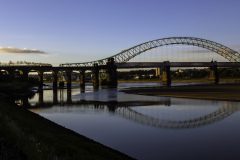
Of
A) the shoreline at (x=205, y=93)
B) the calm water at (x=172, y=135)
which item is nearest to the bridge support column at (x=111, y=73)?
the shoreline at (x=205, y=93)

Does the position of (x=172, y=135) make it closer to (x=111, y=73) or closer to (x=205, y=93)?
(x=205, y=93)

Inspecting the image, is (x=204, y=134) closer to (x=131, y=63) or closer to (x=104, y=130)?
(x=104, y=130)

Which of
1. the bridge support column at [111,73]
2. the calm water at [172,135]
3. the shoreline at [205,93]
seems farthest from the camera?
the bridge support column at [111,73]

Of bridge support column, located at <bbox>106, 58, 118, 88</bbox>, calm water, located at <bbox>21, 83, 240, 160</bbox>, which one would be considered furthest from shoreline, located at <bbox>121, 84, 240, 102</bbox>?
bridge support column, located at <bbox>106, 58, 118, 88</bbox>

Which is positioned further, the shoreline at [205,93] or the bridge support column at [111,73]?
the bridge support column at [111,73]

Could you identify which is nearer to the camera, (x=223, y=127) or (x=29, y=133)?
(x=29, y=133)

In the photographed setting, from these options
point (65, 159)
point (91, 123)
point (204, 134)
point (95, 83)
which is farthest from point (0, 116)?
point (95, 83)

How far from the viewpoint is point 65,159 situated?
13.2 metres

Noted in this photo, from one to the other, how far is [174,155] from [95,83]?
16552 centimetres

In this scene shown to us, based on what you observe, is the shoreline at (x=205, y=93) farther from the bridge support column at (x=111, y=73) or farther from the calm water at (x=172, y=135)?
the bridge support column at (x=111, y=73)

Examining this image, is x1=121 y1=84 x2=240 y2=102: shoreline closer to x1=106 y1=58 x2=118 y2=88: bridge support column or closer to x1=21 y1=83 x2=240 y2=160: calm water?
x1=21 y1=83 x2=240 y2=160: calm water

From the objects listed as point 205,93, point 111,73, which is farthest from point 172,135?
point 111,73

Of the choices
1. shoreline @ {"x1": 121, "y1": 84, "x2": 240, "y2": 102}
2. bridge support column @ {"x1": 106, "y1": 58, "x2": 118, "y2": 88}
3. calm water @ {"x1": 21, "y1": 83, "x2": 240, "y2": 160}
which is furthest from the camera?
bridge support column @ {"x1": 106, "y1": 58, "x2": 118, "y2": 88}

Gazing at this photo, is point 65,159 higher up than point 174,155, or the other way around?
point 65,159
